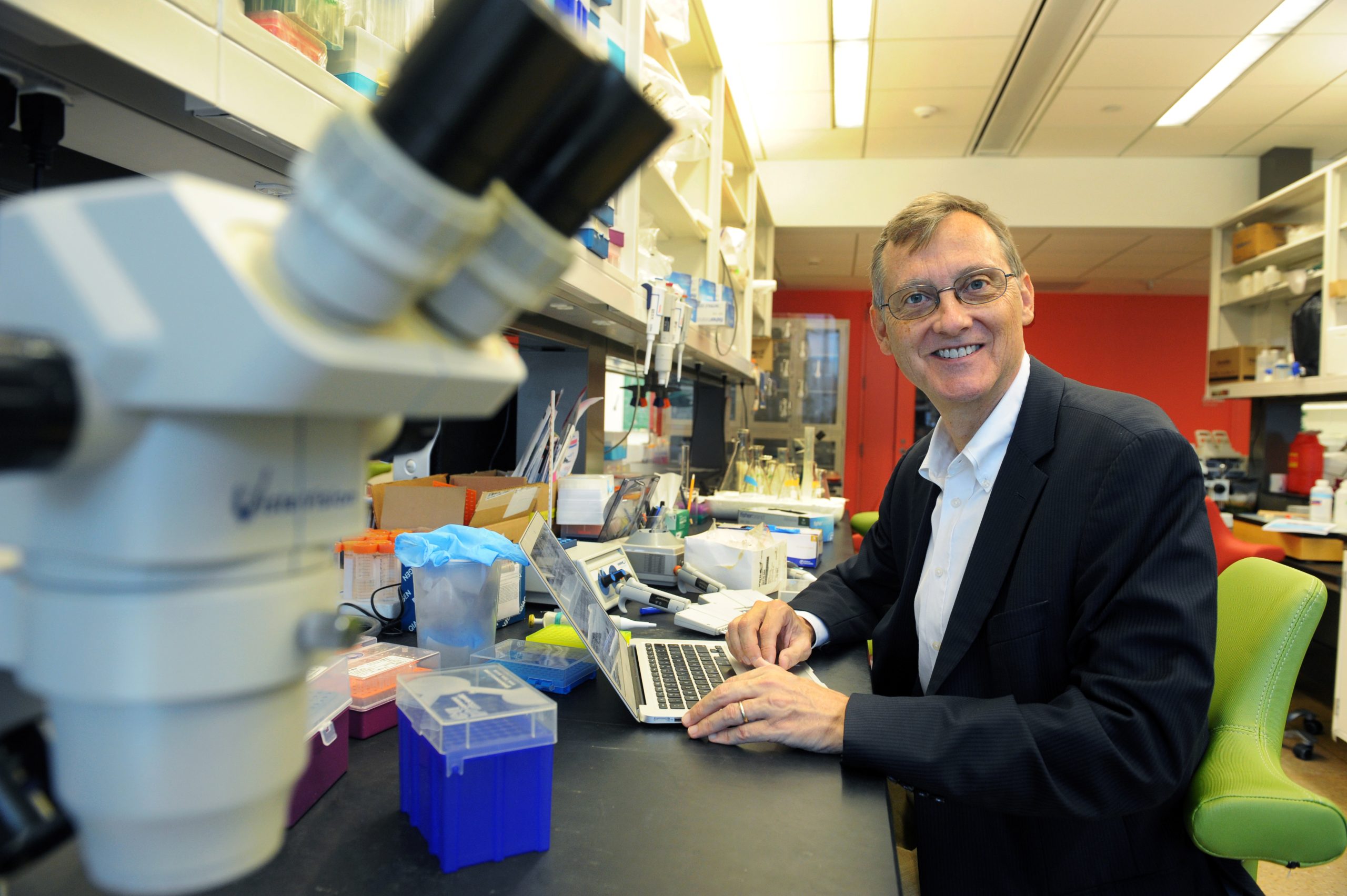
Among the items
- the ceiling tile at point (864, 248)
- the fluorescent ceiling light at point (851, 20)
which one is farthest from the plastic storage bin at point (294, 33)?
the ceiling tile at point (864, 248)

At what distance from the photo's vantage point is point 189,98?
0.67 m

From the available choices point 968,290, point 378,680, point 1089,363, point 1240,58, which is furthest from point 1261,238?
point 378,680

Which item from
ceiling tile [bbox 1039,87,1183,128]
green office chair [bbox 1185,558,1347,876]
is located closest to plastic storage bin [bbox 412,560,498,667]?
green office chair [bbox 1185,558,1347,876]

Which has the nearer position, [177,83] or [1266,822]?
[177,83]

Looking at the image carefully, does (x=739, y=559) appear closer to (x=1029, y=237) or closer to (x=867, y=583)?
(x=867, y=583)

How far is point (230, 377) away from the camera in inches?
12.1

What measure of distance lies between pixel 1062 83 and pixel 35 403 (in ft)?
15.9

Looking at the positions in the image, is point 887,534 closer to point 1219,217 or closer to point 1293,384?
point 1293,384

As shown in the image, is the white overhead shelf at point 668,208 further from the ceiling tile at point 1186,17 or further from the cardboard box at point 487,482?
the ceiling tile at point 1186,17

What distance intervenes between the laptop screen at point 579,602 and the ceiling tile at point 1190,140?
5104 millimetres

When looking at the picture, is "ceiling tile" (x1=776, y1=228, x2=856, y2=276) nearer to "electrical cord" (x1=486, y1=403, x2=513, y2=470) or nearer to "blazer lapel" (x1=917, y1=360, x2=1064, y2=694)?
"electrical cord" (x1=486, y1=403, x2=513, y2=470)

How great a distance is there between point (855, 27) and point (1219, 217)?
3121mm

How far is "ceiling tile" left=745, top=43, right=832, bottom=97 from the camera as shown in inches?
157

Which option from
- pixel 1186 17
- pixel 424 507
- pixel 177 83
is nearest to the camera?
pixel 177 83
